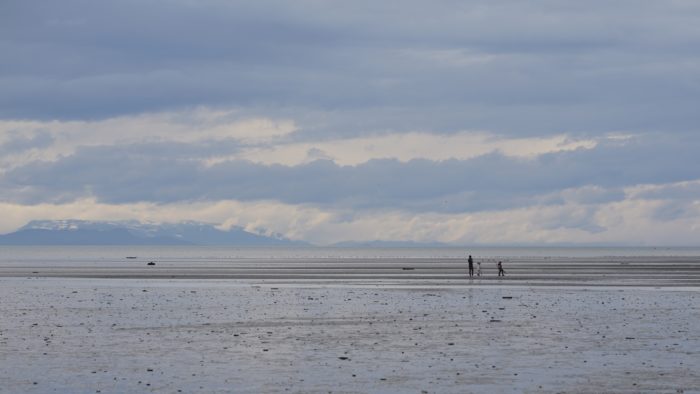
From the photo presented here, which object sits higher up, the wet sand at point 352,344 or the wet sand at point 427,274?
the wet sand at point 427,274

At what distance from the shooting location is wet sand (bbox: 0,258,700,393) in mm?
26000

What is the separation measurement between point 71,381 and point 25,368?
3209 millimetres

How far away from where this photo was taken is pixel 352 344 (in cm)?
3441

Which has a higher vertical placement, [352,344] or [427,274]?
[427,274]

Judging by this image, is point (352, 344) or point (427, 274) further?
point (427, 274)

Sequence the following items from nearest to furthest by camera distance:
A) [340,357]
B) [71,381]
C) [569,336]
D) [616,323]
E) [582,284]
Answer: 1. [71,381]
2. [340,357]
3. [569,336]
4. [616,323]
5. [582,284]

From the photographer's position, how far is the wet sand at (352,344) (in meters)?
26.0

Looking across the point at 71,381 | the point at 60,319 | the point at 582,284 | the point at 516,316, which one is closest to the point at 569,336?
the point at 516,316

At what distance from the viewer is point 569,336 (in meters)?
36.6

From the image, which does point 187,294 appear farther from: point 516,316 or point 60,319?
point 516,316

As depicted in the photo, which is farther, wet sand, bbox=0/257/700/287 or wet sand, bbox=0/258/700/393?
wet sand, bbox=0/257/700/287

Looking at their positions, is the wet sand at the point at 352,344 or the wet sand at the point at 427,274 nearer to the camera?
the wet sand at the point at 352,344

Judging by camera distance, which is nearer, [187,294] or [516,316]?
[516,316]

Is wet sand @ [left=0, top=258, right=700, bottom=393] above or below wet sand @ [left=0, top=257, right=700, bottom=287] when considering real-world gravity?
below
